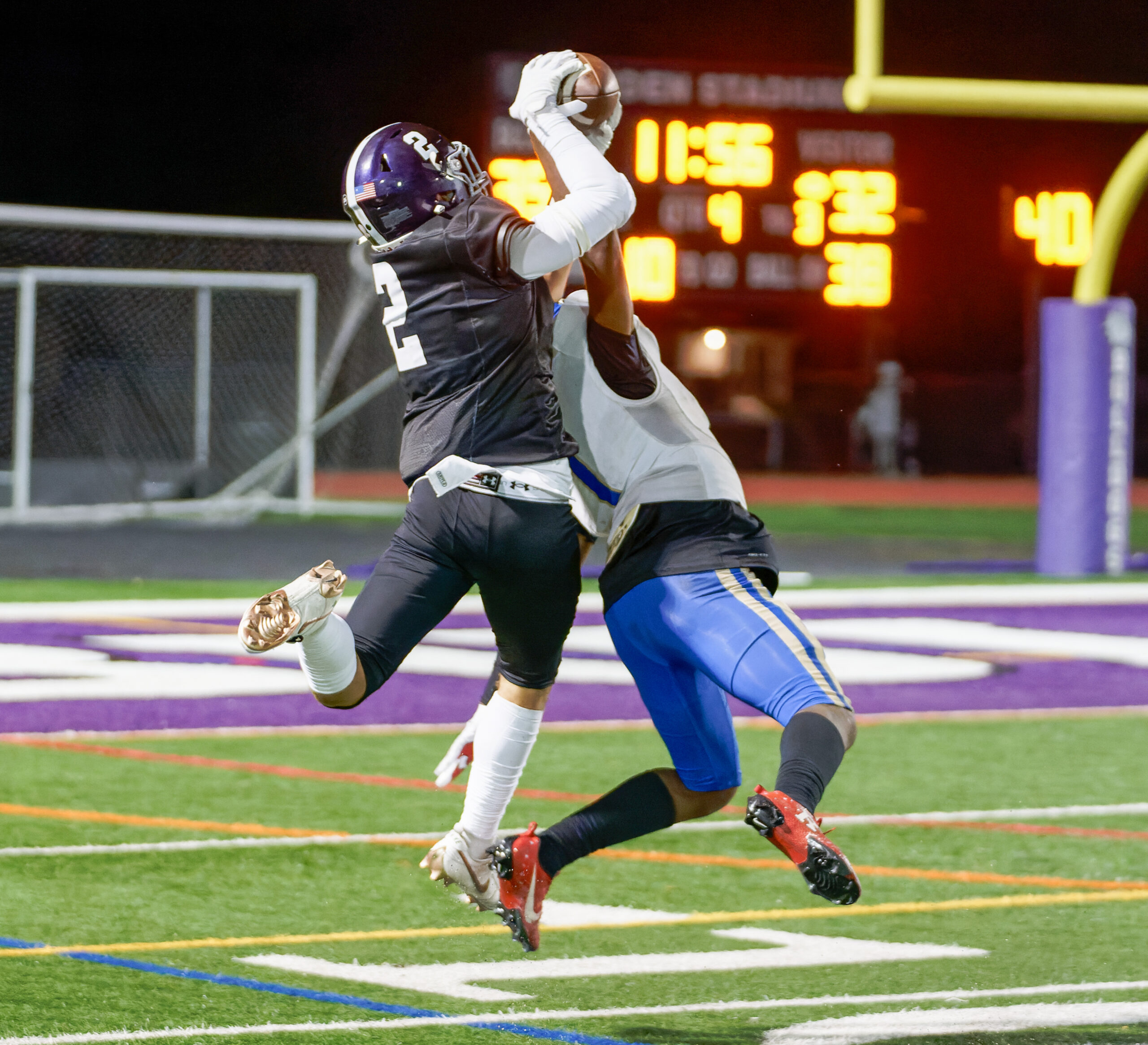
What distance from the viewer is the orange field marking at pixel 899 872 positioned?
570 cm

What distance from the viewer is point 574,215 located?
417 centimetres

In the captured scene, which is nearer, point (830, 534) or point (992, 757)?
point (992, 757)

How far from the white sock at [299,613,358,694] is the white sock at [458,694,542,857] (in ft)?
1.69

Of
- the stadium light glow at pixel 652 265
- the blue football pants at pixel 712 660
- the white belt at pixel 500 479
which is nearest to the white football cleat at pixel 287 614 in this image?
the white belt at pixel 500 479

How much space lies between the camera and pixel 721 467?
4.51 meters

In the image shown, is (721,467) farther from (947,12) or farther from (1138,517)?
(947,12)

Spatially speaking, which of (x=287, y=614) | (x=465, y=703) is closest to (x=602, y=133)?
(x=287, y=614)

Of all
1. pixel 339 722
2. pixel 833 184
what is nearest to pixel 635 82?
pixel 833 184

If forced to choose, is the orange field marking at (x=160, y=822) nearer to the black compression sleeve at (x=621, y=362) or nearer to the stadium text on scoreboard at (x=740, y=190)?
the black compression sleeve at (x=621, y=362)

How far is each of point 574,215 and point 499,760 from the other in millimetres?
1226

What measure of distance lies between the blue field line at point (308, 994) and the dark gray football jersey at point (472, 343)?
3.60 ft

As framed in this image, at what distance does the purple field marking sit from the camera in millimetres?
8656

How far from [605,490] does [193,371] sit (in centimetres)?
2191

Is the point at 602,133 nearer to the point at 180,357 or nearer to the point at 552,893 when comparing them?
the point at 552,893
